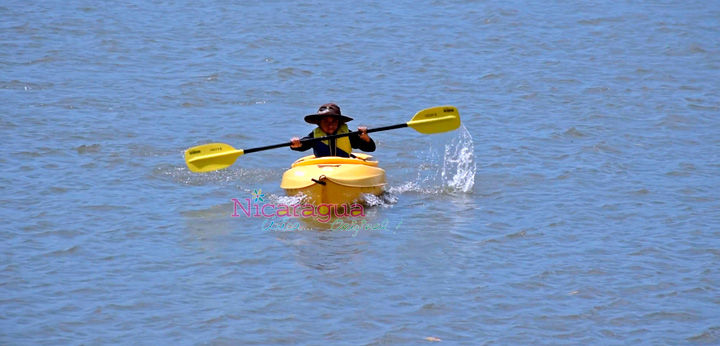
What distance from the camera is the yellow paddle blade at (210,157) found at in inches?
392

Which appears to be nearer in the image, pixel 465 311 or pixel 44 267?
pixel 465 311

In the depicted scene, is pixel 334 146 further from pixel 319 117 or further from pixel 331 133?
pixel 319 117

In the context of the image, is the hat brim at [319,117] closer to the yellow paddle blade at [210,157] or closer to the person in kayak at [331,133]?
the person in kayak at [331,133]

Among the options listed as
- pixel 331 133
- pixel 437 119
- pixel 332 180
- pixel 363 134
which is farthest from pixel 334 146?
pixel 437 119

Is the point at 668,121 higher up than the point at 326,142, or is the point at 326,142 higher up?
the point at 326,142

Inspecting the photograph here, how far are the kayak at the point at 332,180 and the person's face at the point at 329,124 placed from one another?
0.36 meters

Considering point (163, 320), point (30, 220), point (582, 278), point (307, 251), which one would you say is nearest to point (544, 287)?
point (582, 278)

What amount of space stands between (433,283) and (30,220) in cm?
370

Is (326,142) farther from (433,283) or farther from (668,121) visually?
(668,121)

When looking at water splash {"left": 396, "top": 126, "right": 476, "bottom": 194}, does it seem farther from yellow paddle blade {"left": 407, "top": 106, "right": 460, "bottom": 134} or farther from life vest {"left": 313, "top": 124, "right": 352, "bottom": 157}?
life vest {"left": 313, "top": 124, "right": 352, "bottom": 157}

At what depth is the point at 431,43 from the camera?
17.7m

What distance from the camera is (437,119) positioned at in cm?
1041

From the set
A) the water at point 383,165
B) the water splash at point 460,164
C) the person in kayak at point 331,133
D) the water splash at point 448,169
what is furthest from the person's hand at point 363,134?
the water splash at point 460,164

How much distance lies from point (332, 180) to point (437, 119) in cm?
170
